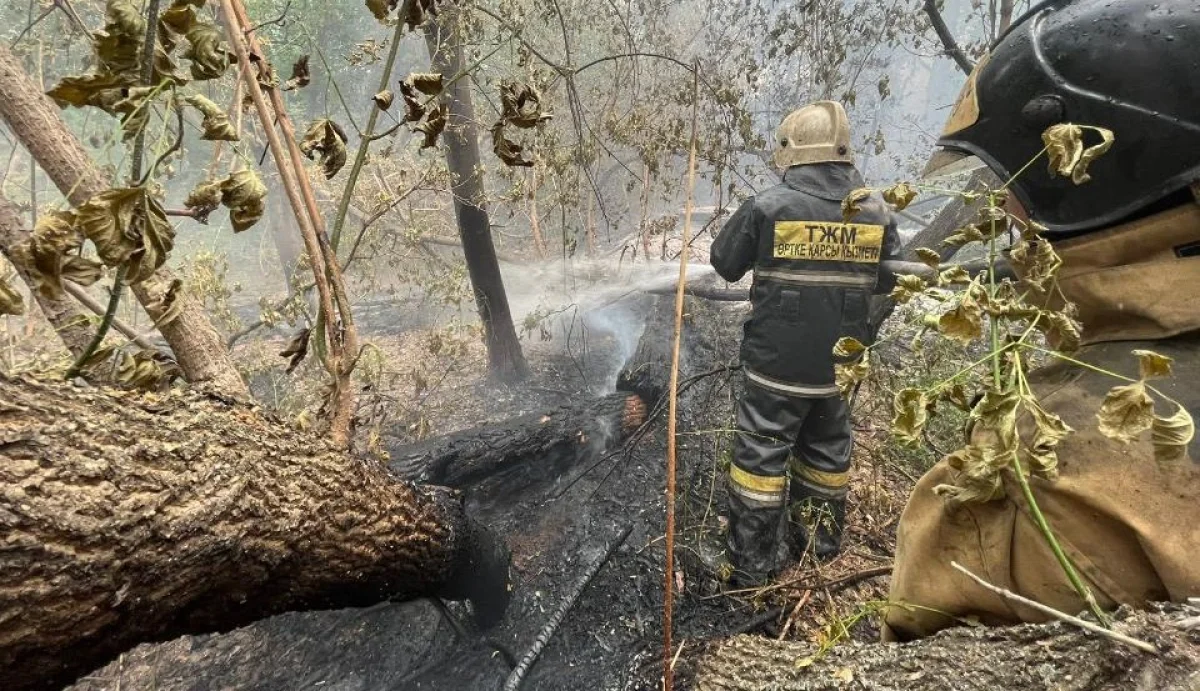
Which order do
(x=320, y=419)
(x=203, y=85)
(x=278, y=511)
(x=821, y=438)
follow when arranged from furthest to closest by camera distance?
(x=203, y=85) < (x=821, y=438) < (x=320, y=419) < (x=278, y=511)

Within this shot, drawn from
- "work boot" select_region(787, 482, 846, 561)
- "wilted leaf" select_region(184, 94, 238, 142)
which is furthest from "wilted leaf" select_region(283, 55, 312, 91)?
"work boot" select_region(787, 482, 846, 561)

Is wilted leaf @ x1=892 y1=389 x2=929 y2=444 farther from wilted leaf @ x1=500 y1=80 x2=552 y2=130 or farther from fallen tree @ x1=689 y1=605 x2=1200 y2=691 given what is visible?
wilted leaf @ x1=500 y1=80 x2=552 y2=130

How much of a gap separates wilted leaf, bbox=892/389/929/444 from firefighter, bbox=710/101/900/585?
5.98ft

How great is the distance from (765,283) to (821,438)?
93 centimetres

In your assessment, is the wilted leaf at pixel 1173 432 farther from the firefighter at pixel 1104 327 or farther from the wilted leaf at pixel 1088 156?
the wilted leaf at pixel 1088 156

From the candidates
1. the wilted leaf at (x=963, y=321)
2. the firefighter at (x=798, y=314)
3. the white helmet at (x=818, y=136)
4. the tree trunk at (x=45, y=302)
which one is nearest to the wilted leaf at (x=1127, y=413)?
the wilted leaf at (x=963, y=321)

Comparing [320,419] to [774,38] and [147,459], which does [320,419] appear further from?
[774,38]

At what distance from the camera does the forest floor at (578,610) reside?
2.38m

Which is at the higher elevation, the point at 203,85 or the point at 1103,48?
the point at 203,85

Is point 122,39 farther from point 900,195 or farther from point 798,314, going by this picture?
point 798,314

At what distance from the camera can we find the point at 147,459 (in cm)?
100

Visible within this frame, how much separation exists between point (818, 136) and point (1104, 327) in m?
1.87

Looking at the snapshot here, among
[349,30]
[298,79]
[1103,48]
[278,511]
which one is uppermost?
[349,30]

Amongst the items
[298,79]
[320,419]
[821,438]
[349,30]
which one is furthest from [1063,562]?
[349,30]
